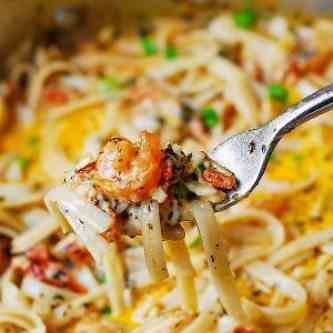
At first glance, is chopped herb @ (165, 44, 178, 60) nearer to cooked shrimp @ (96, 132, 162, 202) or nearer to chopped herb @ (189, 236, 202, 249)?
chopped herb @ (189, 236, 202, 249)

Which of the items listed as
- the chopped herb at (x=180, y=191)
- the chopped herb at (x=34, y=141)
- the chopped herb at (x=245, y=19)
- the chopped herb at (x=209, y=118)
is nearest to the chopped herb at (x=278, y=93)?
the chopped herb at (x=209, y=118)

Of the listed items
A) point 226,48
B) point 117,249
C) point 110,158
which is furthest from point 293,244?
point 226,48

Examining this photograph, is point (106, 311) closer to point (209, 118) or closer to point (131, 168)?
point (131, 168)

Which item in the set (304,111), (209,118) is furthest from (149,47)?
(304,111)

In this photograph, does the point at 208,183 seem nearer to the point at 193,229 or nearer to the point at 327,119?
the point at 193,229

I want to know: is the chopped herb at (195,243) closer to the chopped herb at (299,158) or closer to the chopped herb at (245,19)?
the chopped herb at (299,158)

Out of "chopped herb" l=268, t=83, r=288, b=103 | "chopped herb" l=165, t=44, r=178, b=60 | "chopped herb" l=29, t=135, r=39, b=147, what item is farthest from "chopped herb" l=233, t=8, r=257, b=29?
"chopped herb" l=29, t=135, r=39, b=147
